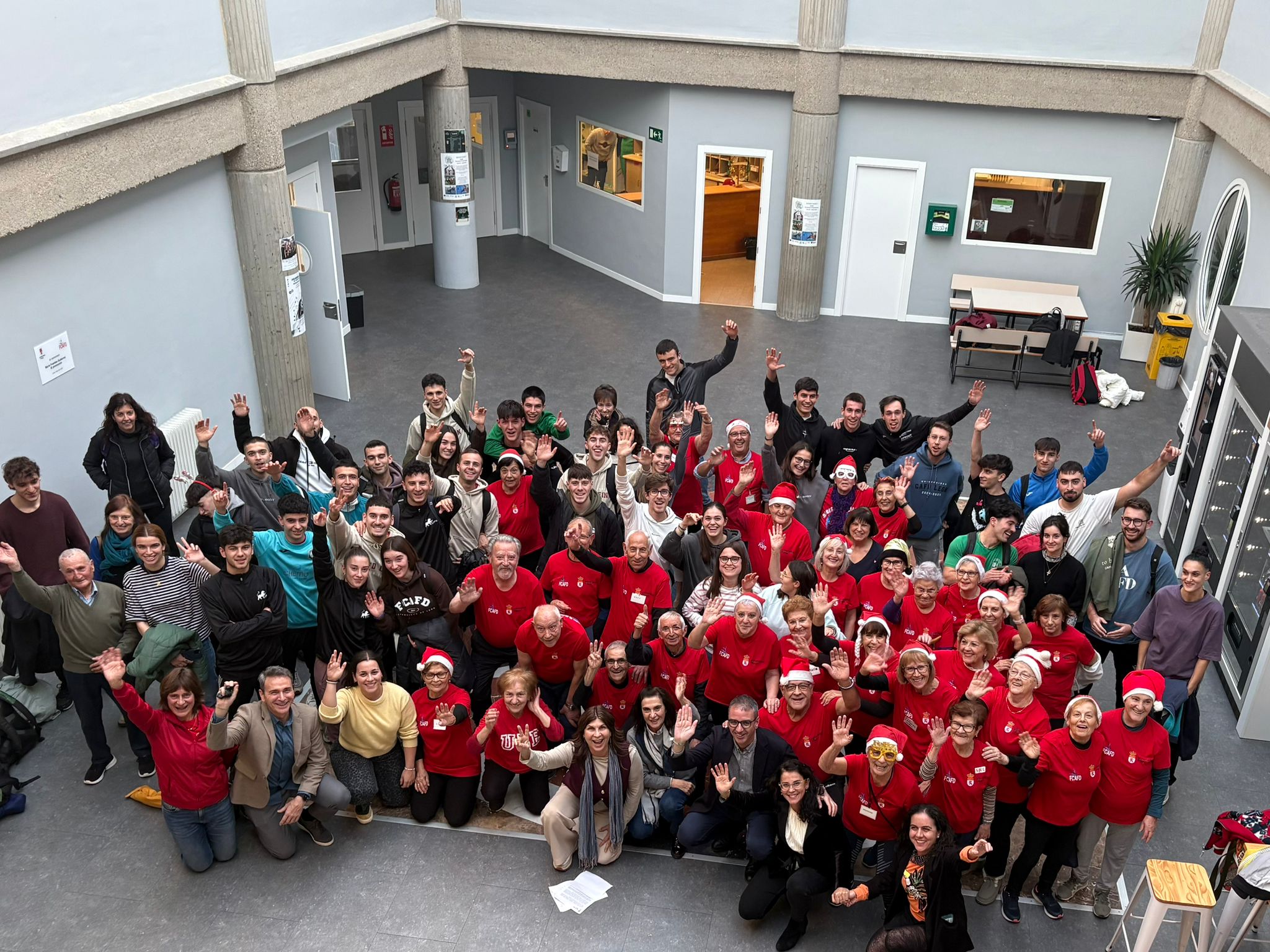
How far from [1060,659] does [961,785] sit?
1.20 metres

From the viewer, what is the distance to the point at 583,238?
55.9 feet

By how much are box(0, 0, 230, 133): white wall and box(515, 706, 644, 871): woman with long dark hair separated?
5.30m

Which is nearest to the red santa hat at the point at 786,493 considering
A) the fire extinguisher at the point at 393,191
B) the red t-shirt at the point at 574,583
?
the red t-shirt at the point at 574,583

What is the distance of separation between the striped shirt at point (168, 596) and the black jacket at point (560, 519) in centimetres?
213

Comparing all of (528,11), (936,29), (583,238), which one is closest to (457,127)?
(528,11)

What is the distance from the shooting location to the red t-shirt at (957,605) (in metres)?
6.42

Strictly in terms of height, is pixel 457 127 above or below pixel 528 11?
below

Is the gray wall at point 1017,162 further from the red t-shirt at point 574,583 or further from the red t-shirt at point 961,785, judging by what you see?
the red t-shirt at point 961,785

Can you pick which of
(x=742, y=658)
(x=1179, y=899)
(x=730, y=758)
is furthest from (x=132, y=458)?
(x=1179, y=899)

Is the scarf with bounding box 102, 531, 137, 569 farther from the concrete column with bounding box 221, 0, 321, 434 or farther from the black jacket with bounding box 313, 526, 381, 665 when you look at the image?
the concrete column with bounding box 221, 0, 321, 434

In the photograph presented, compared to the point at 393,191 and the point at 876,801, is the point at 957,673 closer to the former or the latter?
the point at 876,801

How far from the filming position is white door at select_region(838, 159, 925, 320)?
560 inches

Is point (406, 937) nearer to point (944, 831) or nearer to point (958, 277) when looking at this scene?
point (944, 831)

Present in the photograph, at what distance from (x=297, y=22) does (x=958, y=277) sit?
8.68 metres
